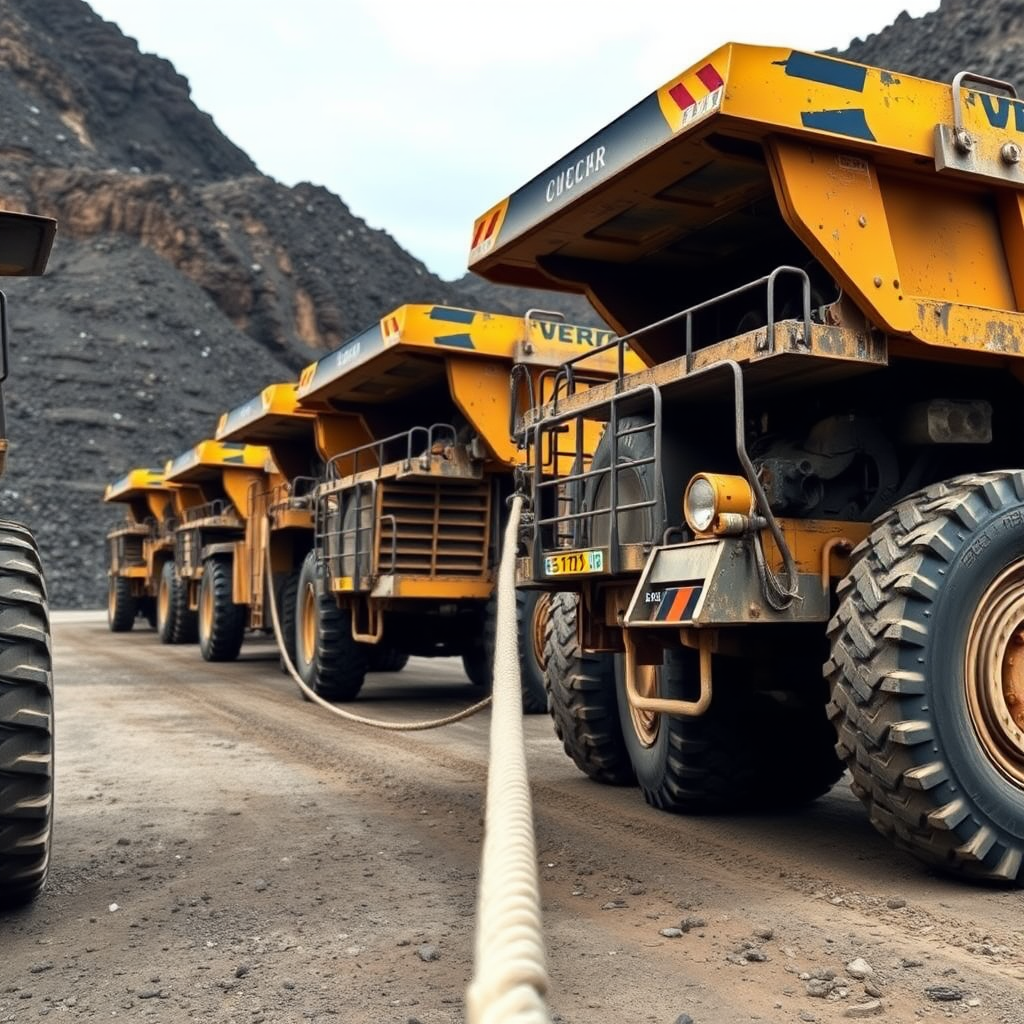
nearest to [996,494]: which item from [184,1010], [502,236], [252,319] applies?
[502,236]

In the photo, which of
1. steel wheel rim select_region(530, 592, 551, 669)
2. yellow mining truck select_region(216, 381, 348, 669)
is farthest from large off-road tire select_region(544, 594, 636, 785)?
yellow mining truck select_region(216, 381, 348, 669)

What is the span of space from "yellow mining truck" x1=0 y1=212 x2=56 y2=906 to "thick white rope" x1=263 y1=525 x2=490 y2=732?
1919mm

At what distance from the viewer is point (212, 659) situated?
15750 millimetres

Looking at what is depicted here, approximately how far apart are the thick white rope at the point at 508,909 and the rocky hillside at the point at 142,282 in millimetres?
33021

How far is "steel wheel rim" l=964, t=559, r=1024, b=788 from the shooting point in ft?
14.2

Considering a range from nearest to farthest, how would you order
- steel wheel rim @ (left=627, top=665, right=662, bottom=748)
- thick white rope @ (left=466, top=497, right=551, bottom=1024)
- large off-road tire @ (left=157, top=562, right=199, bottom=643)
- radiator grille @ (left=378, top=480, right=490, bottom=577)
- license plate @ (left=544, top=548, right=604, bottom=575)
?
thick white rope @ (left=466, top=497, right=551, bottom=1024) < license plate @ (left=544, top=548, right=604, bottom=575) < steel wheel rim @ (left=627, top=665, right=662, bottom=748) < radiator grille @ (left=378, top=480, right=490, bottom=577) < large off-road tire @ (left=157, top=562, right=199, bottom=643)

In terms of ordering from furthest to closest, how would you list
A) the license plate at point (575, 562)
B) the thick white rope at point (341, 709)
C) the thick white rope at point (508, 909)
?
the thick white rope at point (341, 709) → the license plate at point (575, 562) → the thick white rope at point (508, 909)

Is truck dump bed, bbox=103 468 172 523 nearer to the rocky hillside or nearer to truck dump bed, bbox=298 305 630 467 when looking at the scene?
the rocky hillside

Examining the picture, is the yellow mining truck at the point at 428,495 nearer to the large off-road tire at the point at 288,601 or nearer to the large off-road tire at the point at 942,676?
the large off-road tire at the point at 288,601

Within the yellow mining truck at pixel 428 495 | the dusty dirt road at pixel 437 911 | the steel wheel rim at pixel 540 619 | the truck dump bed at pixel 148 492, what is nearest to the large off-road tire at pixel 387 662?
the yellow mining truck at pixel 428 495

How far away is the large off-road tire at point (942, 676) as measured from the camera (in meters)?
4.15

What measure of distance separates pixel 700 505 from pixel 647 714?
1.58 m

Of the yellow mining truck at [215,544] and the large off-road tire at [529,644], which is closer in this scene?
the large off-road tire at [529,644]

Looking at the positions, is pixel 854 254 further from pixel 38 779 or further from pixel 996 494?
pixel 38 779
